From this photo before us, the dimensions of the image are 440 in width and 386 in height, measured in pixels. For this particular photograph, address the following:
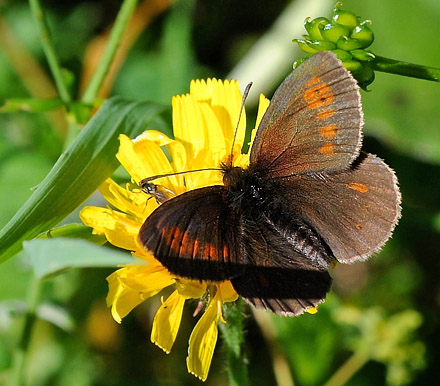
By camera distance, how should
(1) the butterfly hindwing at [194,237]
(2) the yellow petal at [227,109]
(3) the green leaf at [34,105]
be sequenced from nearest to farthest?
1. (1) the butterfly hindwing at [194,237]
2. (2) the yellow petal at [227,109]
3. (3) the green leaf at [34,105]

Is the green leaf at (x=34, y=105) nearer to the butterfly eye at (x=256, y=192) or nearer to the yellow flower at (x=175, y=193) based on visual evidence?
the yellow flower at (x=175, y=193)

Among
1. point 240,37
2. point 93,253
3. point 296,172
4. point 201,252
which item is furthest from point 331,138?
point 240,37

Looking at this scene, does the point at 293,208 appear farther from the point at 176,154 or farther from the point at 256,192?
the point at 176,154

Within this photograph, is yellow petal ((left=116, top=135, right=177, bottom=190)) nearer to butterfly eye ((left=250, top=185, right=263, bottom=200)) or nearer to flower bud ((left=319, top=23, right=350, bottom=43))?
butterfly eye ((left=250, top=185, right=263, bottom=200))

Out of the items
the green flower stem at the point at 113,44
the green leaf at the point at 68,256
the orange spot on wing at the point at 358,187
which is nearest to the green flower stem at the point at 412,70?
the orange spot on wing at the point at 358,187

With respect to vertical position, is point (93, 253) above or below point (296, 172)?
above

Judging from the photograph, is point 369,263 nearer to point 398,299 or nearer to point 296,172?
point 398,299

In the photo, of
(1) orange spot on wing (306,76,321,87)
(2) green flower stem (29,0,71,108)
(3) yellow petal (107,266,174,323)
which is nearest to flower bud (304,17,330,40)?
(1) orange spot on wing (306,76,321,87)
